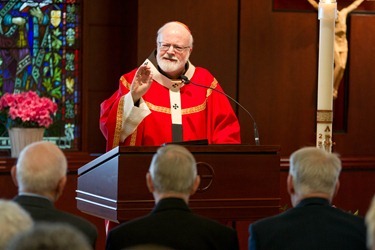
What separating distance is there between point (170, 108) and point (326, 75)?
1053mm

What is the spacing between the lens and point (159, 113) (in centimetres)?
687

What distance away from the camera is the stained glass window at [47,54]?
904 cm

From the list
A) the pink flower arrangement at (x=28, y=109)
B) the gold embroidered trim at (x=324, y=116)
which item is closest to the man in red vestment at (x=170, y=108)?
the gold embroidered trim at (x=324, y=116)

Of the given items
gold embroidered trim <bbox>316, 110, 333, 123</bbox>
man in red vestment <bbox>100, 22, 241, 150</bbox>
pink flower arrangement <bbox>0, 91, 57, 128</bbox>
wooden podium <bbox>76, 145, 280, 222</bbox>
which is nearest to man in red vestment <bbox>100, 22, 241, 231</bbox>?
man in red vestment <bbox>100, 22, 241, 150</bbox>

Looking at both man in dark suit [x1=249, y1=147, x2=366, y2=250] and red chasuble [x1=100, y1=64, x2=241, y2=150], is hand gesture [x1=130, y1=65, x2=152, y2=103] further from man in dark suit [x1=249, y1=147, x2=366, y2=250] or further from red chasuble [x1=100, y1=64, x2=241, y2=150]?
man in dark suit [x1=249, y1=147, x2=366, y2=250]

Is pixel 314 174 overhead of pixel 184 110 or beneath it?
beneath

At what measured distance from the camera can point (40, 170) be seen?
4.03 m

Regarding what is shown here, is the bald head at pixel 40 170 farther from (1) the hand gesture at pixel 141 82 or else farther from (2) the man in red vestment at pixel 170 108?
(2) the man in red vestment at pixel 170 108

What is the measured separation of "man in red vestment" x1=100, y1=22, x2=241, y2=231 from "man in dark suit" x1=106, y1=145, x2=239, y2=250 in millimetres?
2258

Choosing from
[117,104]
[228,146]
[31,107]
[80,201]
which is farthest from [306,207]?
[31,107]

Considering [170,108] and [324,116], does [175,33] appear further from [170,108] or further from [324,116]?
[324,116]

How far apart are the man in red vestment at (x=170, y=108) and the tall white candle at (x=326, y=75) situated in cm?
55

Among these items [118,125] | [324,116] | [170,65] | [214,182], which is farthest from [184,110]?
[214,182]

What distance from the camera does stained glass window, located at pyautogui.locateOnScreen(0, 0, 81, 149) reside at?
356 inches
